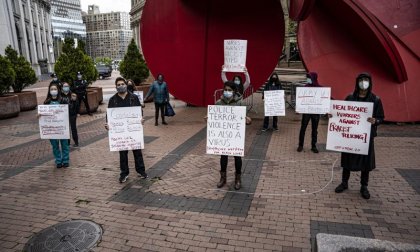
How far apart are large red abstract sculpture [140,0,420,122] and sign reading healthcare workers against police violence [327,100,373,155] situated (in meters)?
5.24

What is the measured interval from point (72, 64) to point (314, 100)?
34.1 ft

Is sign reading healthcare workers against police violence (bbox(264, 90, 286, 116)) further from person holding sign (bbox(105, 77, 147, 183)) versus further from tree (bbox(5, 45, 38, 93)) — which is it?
tree (bbox(5, 45, 38, 93))

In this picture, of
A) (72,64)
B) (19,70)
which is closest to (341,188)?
(72,64)

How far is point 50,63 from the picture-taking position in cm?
6016

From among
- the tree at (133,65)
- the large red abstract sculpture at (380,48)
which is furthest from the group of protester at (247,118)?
the tree at (133,65)

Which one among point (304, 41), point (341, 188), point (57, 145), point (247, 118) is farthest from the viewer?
point (304, 41)

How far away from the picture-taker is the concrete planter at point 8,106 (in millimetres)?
13031

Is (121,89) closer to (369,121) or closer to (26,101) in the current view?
(369,121)

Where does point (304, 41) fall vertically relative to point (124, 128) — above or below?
above

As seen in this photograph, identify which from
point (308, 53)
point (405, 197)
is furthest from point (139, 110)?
point (308, 53)

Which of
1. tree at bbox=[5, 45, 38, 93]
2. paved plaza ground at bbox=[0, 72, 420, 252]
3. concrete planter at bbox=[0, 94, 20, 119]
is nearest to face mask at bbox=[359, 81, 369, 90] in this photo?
paved plaza ground at bbox=[0, 72, 420, 252]

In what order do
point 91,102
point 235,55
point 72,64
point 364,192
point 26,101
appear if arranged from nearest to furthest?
1. point 364,192
2. point 235,55
3. point 72,64
4. point 91,102
5. point 26,101

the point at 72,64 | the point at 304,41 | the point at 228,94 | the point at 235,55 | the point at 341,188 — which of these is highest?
the point at 304,41

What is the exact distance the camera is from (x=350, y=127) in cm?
532
